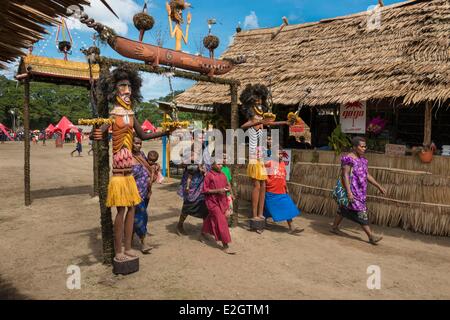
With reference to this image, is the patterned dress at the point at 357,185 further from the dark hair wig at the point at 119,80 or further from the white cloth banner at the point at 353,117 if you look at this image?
the dark hair wig at the point at 119,80

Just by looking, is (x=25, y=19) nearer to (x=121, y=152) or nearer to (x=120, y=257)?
(x=121, y=152)

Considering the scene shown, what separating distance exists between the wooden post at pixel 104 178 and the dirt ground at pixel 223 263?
0.81 ft

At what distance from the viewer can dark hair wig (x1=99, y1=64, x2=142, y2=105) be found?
4.09 m

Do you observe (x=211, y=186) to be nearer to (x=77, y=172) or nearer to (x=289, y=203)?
(x=289, y=203)

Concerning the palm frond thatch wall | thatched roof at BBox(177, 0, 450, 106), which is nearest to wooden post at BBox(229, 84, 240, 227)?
thatched roof at BBox(177, 0, 450, 106)

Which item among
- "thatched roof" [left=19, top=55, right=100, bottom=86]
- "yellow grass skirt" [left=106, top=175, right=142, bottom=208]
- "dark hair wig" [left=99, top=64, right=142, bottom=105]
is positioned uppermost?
"thatched roof" [left=19, top=55, right=100, bottom=86]

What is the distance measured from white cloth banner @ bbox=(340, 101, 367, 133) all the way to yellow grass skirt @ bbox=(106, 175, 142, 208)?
18.3ft

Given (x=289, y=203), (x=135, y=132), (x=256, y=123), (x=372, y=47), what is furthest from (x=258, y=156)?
(x=372, y=47)

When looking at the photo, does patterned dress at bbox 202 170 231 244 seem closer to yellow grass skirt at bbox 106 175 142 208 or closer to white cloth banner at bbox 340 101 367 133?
yellow grass skirt at bbox 106 175 142 208

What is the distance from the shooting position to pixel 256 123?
6.04m

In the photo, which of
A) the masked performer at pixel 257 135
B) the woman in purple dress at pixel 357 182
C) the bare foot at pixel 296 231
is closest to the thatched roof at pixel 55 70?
the masked performer at pixel 257 135

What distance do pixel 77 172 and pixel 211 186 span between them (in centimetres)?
1097

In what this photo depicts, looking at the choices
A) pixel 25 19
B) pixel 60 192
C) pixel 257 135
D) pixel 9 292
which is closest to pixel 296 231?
pixel 257 135

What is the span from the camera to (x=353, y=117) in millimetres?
7801
